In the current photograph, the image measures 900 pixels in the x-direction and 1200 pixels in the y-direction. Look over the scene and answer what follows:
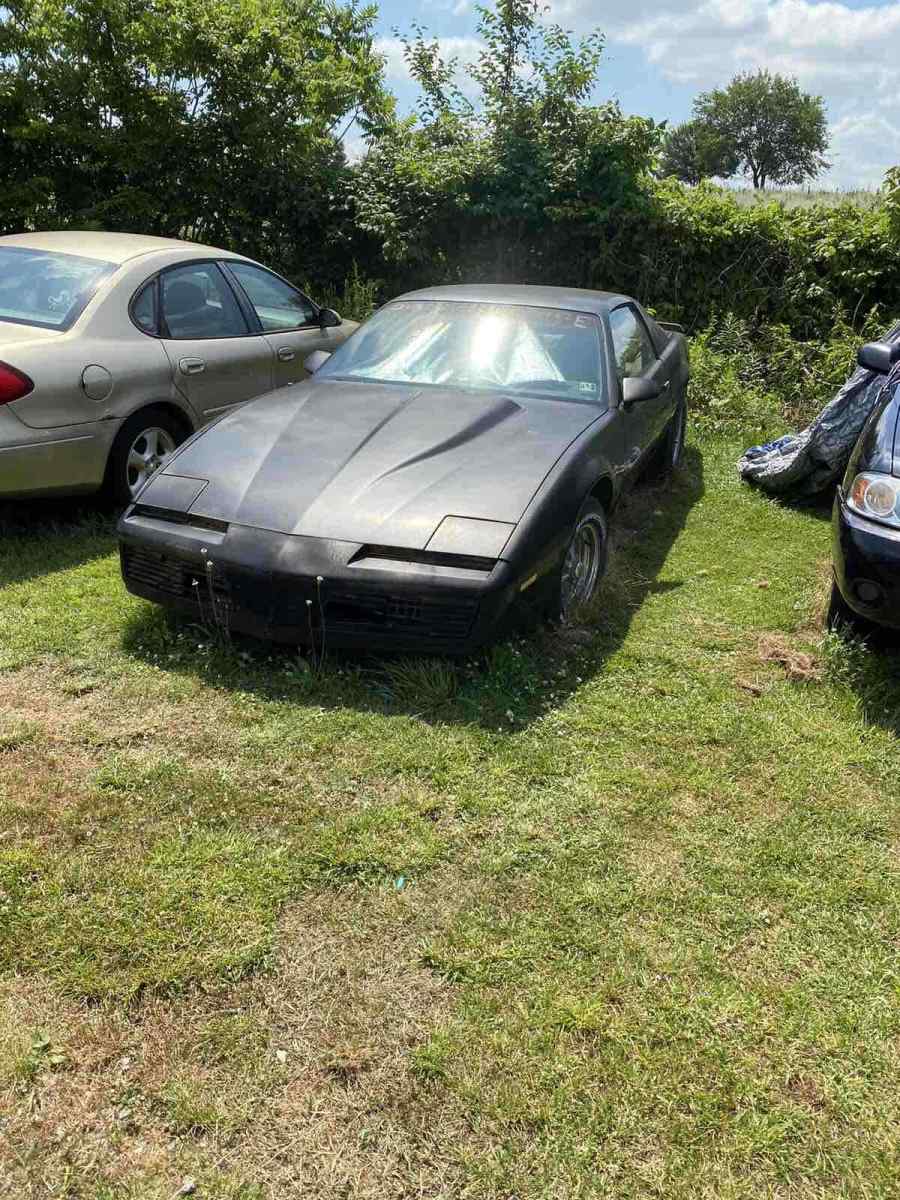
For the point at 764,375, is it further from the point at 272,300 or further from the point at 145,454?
the point at 145,454

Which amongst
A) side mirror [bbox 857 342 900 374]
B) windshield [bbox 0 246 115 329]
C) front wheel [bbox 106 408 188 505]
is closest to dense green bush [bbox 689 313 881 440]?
side mirror [bbox 857 342 900 374]

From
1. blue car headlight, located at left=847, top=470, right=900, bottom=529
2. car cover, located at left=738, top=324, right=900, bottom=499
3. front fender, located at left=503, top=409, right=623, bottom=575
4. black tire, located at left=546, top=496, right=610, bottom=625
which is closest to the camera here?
front fender, located at left=503, top=409, right=623, bottom=575

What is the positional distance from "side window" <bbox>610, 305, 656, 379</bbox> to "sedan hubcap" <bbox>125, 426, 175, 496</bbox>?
2567 millimetres

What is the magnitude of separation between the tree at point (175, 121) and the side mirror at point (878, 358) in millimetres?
7719

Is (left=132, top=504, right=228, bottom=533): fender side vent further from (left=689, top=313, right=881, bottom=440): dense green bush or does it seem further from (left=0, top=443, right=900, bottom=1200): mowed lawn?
(left=689, top=313, right=881, bottom=440): dense green bush

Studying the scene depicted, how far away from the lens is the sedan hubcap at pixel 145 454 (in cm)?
549

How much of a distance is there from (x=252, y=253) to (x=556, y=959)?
10529 mm

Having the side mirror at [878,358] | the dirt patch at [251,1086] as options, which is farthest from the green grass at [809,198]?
the dirt patch at [251,1086]

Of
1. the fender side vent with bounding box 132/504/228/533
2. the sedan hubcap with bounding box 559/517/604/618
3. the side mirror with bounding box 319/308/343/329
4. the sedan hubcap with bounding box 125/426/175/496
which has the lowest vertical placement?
the sedan hubcap with bounding box 559/517/604/618

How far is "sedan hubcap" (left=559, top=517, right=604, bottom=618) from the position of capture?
4.30 metres

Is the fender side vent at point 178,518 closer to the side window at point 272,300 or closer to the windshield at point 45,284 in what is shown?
the windshield at point 45,284

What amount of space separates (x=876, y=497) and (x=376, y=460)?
6.77 ft

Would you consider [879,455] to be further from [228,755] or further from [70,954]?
[70,954]

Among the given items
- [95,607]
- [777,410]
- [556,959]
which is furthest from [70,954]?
[777,410]
